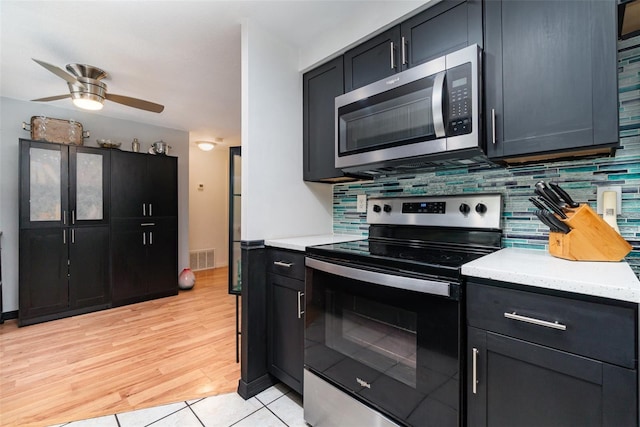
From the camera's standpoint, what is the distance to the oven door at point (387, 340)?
3.37 feet

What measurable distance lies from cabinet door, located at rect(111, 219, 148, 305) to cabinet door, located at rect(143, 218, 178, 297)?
0.22ft

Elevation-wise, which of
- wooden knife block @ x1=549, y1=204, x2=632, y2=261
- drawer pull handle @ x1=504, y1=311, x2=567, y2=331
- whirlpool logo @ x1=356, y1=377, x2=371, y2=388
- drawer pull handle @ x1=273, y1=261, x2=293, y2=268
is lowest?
whirlpool logo @ x1=356, y1=377, x2=371, y2=388

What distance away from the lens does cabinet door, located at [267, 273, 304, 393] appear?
5.44ft

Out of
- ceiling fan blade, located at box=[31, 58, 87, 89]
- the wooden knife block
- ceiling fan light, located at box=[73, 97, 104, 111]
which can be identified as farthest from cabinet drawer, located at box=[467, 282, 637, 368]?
ceiling fan light, located at box=[73, 97, 104, 111]

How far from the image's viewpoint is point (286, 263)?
67.7 inches

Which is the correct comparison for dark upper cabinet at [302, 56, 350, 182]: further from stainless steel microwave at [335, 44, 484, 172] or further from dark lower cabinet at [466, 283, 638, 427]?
dark lower cabinet at [466, 283, 638, 427]

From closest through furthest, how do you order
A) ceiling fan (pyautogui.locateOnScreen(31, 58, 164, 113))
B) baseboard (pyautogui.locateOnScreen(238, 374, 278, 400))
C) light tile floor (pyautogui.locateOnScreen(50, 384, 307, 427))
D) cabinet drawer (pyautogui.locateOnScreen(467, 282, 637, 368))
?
1. cabinet drawer (pyautogui.locateOnScreen(467, 282, 637, 368))
2. light tile floor (pyautogui.locateOnScreen(50, 384, 307, 427))
3. baseboard (pyautogui.locateOnScreen(238, 374, 278, 400))
4. ceiling fan (pyautogui.locateOnScreen(31, 58, 164, 113))

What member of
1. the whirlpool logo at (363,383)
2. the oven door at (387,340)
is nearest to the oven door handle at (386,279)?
the oven door at (387,340)

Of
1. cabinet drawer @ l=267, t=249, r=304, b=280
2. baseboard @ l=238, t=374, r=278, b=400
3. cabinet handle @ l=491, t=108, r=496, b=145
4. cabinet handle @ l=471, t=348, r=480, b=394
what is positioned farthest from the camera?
baseboard @ l=238, t=374, r=278, b=400

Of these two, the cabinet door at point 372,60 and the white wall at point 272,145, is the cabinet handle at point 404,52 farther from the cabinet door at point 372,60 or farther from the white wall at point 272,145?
the white wall at point 272,145

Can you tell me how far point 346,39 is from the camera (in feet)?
5.88

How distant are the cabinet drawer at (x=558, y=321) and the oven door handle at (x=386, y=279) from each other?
106 mm

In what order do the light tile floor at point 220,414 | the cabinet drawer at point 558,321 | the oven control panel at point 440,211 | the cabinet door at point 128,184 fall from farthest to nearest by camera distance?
the cabinet door at point 128,184 < the light tile floor at point 220,414 < the oven control panel at point 440,211 < the cabinet drawer at point 558,321

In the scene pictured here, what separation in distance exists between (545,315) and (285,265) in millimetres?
1244
